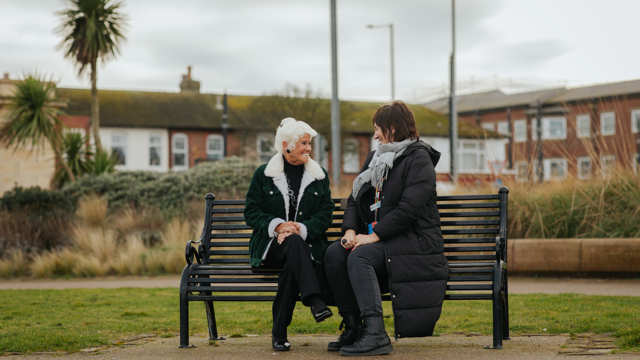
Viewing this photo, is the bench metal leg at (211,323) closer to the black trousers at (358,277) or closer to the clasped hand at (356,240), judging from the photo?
the black trousers at (358,277)

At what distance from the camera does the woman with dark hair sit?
5.29 m

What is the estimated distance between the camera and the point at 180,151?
164ft

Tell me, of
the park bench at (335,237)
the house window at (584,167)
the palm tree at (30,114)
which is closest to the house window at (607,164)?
the house window at (584,167)

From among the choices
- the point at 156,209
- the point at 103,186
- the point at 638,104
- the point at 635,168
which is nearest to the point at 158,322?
the point at 635,168

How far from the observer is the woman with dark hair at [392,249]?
5.29 m

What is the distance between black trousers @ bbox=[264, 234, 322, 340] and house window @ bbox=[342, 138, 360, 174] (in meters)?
39.7

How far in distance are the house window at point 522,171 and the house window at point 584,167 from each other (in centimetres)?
76

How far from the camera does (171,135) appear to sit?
163 feet

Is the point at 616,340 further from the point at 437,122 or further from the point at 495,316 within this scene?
the point at 437,122

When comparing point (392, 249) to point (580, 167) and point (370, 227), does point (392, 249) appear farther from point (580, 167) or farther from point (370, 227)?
point (580, 167)

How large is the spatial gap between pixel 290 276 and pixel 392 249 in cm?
74

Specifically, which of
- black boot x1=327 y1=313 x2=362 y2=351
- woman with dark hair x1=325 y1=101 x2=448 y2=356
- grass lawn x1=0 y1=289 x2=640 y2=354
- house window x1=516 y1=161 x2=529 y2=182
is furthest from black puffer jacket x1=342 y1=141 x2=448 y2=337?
house window x1=516 y1=161 x2=529 y2=182

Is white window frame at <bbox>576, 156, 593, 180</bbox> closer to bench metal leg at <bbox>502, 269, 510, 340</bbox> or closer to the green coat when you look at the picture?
bench metal leg at <bbox>502, 269, 510, 340</bbox>

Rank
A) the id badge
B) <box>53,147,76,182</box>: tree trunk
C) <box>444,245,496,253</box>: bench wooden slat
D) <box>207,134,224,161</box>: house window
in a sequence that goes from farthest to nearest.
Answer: <box>207,134,224,161</box>: house window
<box>53,147,76,182</box>: tree trunk
<box>444,245,496,253</box>: bench wooden slat
the id badge
